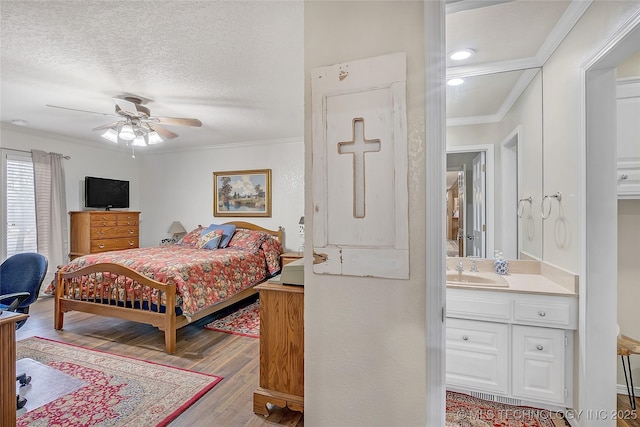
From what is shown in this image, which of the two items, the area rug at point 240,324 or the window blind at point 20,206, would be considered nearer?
the area rug at point 240,324

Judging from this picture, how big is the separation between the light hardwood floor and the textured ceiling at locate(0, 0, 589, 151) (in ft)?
8.13

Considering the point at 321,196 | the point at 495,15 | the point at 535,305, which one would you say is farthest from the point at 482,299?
the point at 495,15

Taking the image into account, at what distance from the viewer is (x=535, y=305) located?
6.15 ft

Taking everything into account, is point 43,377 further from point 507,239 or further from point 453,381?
point 507,239

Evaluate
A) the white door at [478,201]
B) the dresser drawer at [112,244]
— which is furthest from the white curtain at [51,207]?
the white door at [478,201]

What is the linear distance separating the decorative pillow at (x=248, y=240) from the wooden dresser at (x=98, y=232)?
1.99 m

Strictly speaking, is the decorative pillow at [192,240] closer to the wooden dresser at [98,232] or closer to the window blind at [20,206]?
the wooden dresser at [98,232]

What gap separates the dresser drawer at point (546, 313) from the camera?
5.91ft

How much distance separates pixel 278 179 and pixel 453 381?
3.82 meters

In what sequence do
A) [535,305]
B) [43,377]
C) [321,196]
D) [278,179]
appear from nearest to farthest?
[321,196] < [535,305] < [43,377] < [278,179]

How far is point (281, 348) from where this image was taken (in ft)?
6.03

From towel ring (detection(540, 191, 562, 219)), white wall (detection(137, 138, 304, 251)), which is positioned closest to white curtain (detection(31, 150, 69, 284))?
white wall (detection(137, 138, 304, 251))

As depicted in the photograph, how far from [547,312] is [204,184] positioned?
524 cm

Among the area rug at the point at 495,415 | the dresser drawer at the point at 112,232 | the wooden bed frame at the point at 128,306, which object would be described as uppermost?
the dresser drawer at the point at 112,232
